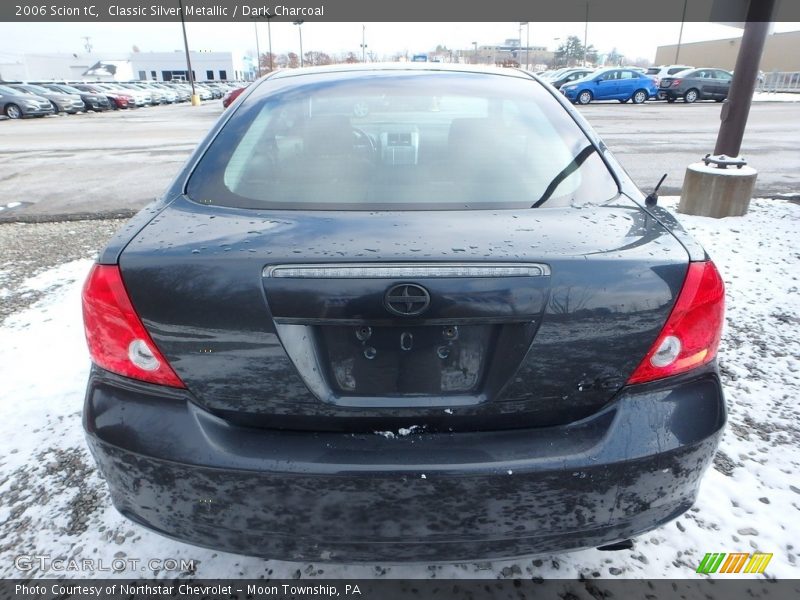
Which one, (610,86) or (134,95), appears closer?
(610,86)

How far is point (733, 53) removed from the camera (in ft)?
186

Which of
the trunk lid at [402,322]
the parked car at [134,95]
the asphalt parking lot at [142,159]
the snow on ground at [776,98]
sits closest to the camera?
the trunk lid at [402,322]

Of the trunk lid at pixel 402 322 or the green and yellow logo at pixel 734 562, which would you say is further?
the green and yellow logo at pixel 734 562

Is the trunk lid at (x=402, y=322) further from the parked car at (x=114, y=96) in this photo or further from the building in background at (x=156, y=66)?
the building in background at (x=156, y=66)

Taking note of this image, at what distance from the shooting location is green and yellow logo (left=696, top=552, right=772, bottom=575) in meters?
1.87

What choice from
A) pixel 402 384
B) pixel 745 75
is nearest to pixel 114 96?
pixel 745 75

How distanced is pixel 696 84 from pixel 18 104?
33.2 m

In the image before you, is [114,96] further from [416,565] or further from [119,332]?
[416,565]

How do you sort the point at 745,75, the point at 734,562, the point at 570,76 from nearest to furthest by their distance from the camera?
the point at 734,562 < the point at 745,75 < the point at 570,76

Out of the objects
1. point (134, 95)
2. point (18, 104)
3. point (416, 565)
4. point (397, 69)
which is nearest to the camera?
point (416, 565)

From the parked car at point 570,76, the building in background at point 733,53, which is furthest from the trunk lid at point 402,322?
the building in background at point 733,53

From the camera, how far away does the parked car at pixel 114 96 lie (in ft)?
111

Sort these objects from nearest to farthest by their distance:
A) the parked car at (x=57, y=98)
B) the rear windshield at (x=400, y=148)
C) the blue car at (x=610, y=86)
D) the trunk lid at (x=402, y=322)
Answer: the trunk lid at (x=402, y=322), the rear windshield at (x=400, y=148), the blue car at (x=610, y=86), the parked car at (x=57, y=98)

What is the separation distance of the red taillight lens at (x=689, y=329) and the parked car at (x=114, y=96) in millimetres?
38656
